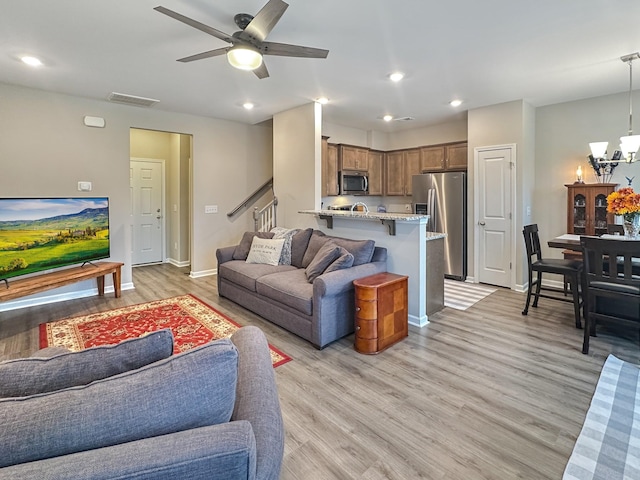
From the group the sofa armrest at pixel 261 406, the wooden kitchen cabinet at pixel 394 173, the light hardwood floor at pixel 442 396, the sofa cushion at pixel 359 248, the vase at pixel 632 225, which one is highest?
the wooden kitchen cabinet at pixel 394 173

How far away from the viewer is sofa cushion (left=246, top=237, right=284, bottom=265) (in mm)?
4316

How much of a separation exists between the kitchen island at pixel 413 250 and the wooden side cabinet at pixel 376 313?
46 cm

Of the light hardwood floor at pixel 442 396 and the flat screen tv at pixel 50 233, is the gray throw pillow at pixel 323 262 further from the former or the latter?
the flat screen tv at pixel 50 233

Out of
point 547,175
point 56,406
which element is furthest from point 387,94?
point 56,406

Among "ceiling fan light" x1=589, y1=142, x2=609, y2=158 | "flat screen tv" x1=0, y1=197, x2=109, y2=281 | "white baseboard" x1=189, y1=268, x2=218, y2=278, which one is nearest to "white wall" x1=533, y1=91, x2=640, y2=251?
"ceiling fan light" x1=589, y1=142, x2=609, y2=158

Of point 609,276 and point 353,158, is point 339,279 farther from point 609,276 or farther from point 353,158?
point 353,158

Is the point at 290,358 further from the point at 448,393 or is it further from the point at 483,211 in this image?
the point at 483,211

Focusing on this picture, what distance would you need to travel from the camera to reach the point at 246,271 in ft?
13.3

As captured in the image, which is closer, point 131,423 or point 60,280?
point 131,423

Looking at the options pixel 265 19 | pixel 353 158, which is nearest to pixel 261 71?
pixel 265 19

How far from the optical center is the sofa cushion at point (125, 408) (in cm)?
78

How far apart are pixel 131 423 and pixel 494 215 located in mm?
5338

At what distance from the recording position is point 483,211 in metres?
5.23

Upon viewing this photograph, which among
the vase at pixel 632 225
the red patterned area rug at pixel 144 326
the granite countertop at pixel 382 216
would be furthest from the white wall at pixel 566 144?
the red patterned area rug at pixel 144 326
